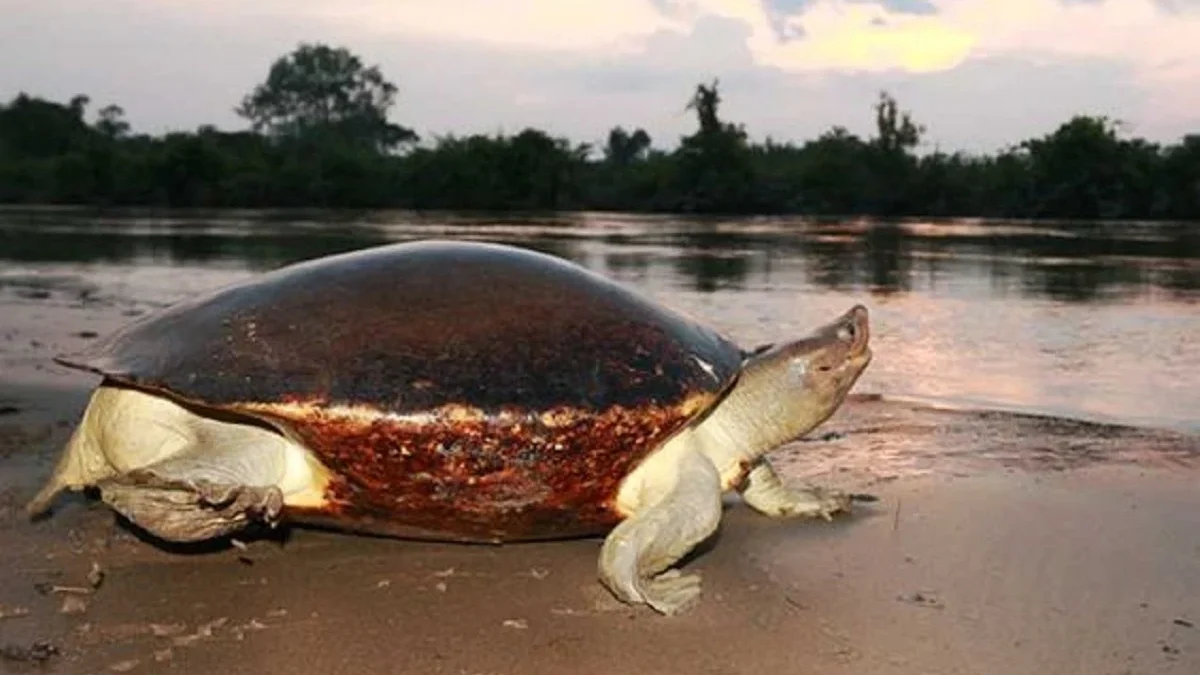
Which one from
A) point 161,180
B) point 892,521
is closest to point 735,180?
point 161,180

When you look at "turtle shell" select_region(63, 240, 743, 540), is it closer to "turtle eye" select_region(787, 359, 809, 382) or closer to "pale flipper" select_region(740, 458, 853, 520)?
"turtle eye" select_region(787, 359, 809, 382)

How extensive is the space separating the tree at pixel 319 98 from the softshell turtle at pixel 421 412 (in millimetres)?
88803

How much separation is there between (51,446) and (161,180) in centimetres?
5269

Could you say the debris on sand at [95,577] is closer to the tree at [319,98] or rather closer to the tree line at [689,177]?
the tree line at [689,177]

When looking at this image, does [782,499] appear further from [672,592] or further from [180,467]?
[180,467]

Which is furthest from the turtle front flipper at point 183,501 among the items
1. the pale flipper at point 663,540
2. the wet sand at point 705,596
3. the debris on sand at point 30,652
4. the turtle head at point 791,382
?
the turtle head at point 791,382

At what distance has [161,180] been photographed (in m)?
54.4

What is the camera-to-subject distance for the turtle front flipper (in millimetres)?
3035

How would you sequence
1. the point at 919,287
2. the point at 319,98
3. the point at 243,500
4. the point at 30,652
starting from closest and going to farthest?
the point at 30,652
the point at 243,500
the point at 919,287
the point at 319,98

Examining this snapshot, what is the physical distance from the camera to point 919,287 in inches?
550

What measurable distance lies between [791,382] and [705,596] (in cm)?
81

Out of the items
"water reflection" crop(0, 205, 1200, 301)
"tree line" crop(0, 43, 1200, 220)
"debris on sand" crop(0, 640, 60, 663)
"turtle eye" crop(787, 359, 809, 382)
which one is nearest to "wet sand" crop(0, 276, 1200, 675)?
"debris on sand" crop(0, 640, 60, 663)

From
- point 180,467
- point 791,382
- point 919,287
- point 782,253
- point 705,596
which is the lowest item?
point 705,596

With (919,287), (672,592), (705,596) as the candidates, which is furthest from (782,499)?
(919,287)
